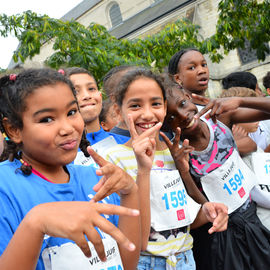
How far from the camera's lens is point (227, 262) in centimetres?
184

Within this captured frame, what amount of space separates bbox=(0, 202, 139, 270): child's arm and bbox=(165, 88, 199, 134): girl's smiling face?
1251mm

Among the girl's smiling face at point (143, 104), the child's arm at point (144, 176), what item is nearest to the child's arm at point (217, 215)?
the child's arm at point (144, 176)

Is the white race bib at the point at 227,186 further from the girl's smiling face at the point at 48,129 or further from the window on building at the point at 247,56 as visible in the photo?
the window on building at the point at 247,56

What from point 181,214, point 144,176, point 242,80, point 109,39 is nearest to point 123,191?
point 144,176

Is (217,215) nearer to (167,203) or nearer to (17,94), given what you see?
(167,203)

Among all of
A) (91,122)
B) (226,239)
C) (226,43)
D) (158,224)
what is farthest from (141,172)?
(226,43)

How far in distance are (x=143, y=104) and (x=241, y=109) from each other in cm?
92

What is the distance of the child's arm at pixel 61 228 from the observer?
770mm

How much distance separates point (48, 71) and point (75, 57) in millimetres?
4101

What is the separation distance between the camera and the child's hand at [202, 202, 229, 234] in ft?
5.11

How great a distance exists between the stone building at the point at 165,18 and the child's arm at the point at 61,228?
554 inches

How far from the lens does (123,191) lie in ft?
3.79

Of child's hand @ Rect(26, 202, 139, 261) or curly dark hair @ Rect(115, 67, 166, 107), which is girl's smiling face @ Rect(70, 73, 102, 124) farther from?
child's hand @ Rect(26, 202, 139, 261)

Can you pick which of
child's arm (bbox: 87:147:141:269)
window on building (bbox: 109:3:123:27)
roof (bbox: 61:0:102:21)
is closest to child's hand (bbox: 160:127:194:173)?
child's arm (bbox: 87:147:141:269)
